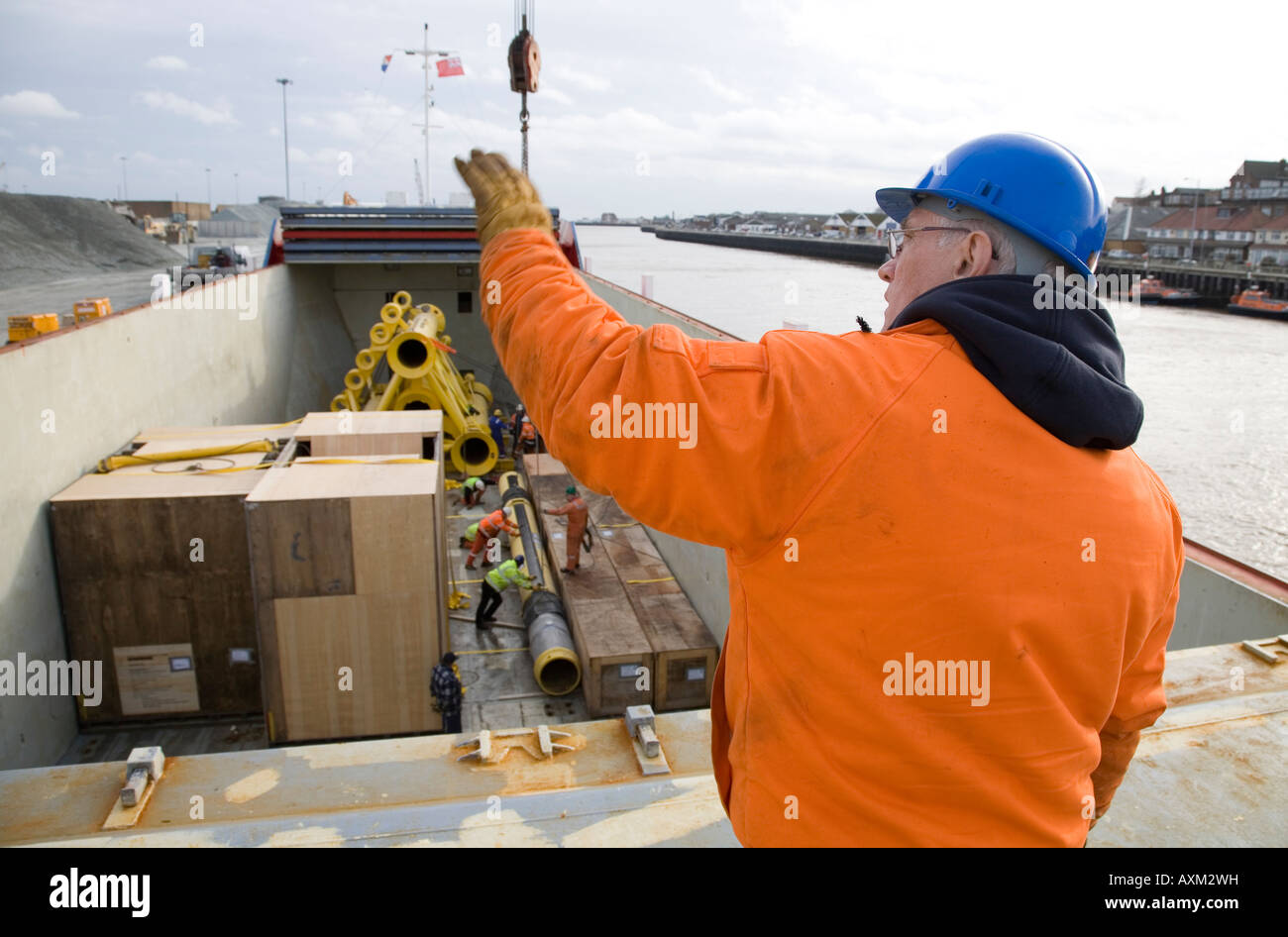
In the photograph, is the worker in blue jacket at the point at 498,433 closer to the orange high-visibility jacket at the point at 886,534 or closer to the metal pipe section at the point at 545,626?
the metal pipe section at the point at 545,626

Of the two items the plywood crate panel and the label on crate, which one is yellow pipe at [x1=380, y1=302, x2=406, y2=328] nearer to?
the label on crate

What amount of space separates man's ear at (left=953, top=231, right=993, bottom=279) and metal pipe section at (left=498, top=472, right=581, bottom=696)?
21.5 feet

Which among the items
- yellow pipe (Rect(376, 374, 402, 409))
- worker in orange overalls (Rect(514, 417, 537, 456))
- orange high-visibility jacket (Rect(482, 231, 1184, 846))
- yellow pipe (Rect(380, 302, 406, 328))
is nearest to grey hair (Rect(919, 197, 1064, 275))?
orange high-visibility jacket (Rect(482, 231, 1184, 846))

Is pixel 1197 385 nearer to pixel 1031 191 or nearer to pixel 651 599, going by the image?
pixel 651 599

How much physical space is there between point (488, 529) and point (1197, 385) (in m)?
24.6

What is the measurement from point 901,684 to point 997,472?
354mm

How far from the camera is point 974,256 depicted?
144cm

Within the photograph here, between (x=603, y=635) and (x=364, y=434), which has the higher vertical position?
(x=364, y=434)

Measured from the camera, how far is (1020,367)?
1216 mm

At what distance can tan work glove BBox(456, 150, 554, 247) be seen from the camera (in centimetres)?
154

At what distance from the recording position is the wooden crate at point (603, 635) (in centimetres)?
737

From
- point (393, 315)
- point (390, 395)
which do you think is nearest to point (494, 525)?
point (390, 395)

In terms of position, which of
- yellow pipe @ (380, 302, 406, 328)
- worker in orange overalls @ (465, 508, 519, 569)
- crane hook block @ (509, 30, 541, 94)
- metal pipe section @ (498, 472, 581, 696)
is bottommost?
metal pipe section @ (498, 472, 581, 696)

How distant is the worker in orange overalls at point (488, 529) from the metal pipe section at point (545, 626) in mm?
309
